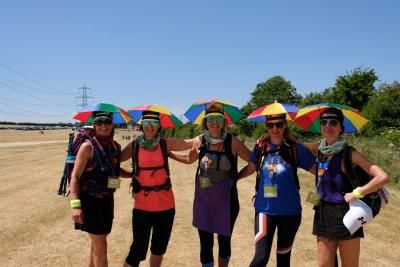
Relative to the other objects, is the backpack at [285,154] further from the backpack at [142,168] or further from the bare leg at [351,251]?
the backpack at [142,168]

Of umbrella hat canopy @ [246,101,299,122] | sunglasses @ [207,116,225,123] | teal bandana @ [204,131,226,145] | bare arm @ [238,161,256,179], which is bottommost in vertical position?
bare arm @ [238,161,256,179]

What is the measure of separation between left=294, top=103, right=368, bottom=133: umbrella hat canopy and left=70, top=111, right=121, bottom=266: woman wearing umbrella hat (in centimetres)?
257

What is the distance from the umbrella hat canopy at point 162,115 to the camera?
17.2 feet

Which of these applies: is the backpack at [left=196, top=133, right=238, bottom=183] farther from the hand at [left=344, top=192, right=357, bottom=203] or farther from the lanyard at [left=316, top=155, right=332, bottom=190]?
the hand at [left=344, top=192, right=357, bottom=203]

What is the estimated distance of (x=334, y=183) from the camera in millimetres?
4082

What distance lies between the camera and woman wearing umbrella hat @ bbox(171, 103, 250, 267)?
500 cm

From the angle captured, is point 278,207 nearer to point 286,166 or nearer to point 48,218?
point 286,166

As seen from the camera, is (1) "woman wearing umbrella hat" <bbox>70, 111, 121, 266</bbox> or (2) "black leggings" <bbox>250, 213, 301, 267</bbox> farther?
(1) "woman wearing umbrella hat" <bbox>70, 111, 121, 266</bbox>

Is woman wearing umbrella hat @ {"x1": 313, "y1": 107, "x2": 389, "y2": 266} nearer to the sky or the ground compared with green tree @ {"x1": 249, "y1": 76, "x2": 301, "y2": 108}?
nearer to the ground

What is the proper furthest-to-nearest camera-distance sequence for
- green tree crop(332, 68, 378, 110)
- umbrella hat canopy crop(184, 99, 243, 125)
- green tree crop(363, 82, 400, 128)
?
green tree crop(332, 68, 378, 110) → green tree crop(363, 82, 400, 128) → umbrella hat canopy crop(184, 99, 243, 125)

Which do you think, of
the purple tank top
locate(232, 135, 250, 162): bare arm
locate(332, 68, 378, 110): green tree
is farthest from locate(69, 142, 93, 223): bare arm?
locate(332, 68, 378, 110): green tree

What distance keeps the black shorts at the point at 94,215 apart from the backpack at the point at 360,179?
9.61ft

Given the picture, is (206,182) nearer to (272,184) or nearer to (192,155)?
(192,155)

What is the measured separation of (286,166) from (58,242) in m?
4.99
